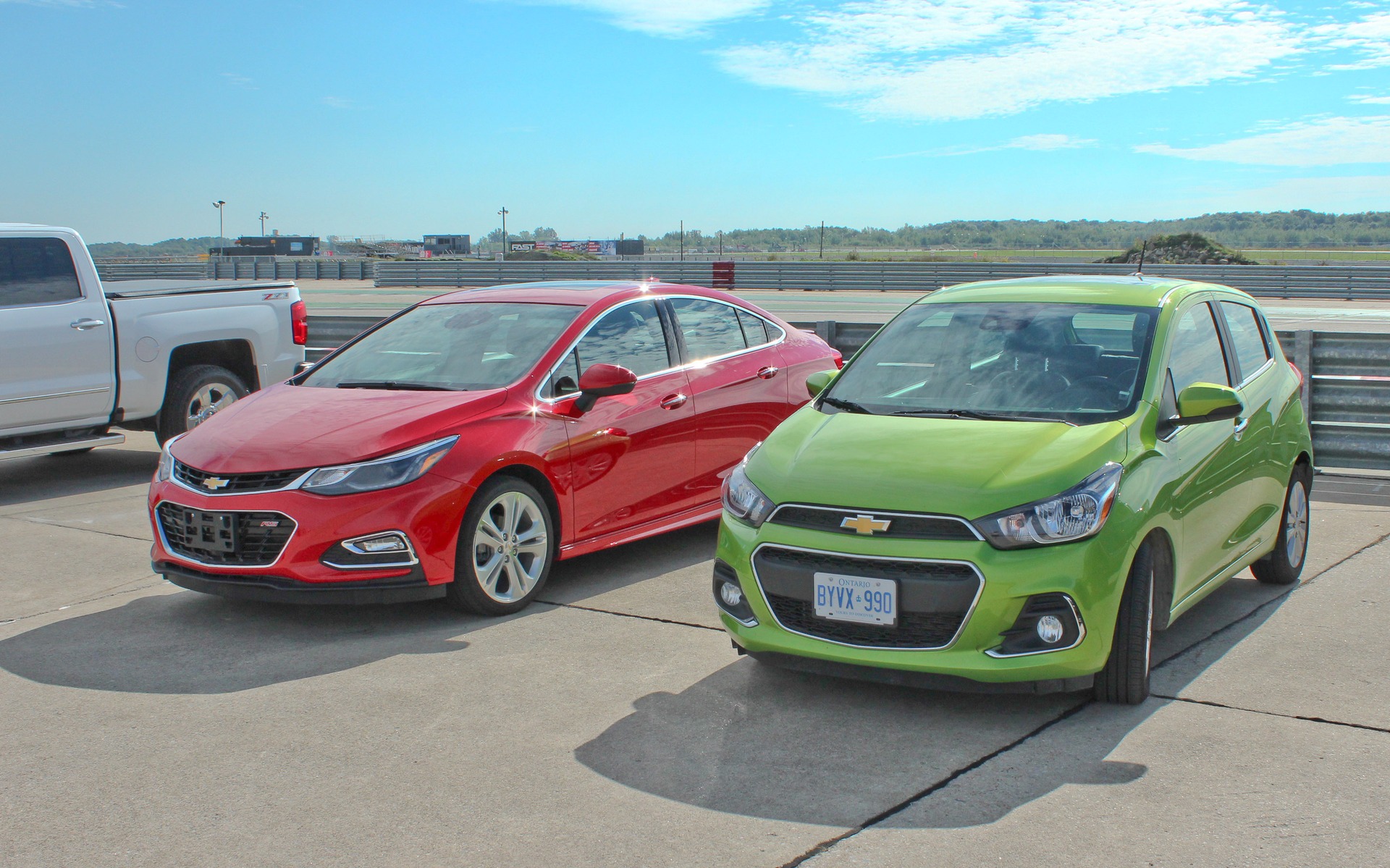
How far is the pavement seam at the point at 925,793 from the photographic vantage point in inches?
132

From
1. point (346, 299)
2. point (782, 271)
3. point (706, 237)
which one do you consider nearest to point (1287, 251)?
point (782, 271)

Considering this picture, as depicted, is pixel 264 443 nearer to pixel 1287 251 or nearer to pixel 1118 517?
pixel 1118 517

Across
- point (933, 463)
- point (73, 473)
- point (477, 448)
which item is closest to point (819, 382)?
point (933, 463)

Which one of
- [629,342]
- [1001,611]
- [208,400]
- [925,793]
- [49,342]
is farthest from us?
[208,400]

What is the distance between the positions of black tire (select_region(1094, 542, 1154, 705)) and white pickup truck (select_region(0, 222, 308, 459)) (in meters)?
6.87

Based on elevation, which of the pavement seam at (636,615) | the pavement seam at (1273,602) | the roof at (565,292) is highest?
the roof at (565,292)

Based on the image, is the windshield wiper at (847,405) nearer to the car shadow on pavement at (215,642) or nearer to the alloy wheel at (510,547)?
the alloy wheel at (510,547)

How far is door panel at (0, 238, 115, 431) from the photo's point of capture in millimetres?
8797

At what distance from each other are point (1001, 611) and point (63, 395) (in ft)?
25.2

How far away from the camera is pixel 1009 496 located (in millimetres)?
4180

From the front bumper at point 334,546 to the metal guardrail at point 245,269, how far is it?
134ft

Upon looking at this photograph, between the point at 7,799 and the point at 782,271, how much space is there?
42540 mm

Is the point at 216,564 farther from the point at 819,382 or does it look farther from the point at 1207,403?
the point at 1207,403

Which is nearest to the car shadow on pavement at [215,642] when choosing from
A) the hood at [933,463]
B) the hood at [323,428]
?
the hood at [323,428]
